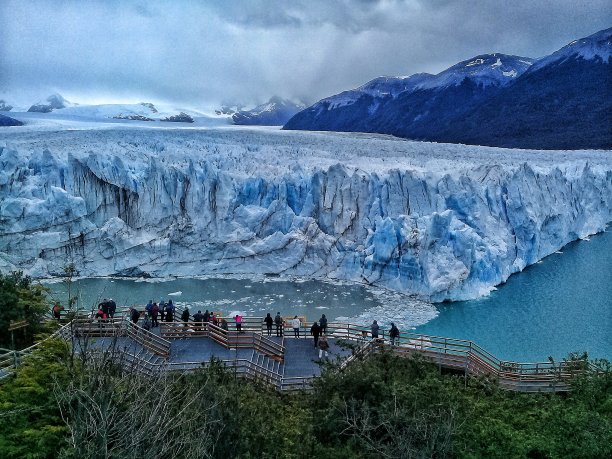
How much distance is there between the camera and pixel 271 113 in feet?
235

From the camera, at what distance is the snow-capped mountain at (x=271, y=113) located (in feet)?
225

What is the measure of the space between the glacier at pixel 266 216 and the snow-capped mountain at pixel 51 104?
104 feet

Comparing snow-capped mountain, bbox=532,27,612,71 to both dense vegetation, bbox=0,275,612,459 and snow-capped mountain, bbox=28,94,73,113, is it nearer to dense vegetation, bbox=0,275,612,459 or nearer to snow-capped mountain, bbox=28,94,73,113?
snow-capped mountain, bbox=28,94,73,113

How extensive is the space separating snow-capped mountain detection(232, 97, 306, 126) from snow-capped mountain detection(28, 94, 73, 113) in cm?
1898

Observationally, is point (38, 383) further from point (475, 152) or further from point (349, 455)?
point (475, 152)

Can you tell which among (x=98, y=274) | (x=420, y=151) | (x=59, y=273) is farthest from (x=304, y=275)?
(x=420, y=151)

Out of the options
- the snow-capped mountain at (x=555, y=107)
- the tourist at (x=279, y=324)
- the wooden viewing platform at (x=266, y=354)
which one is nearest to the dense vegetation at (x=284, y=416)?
the wooden viewing platform at (x=266, y=354)

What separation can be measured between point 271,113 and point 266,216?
54639 mm

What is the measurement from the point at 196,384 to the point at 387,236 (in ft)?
38.6

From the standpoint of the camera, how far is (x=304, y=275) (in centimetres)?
1814

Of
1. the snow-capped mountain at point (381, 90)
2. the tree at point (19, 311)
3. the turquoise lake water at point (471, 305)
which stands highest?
the snow-capped mountain at point (381, 90)

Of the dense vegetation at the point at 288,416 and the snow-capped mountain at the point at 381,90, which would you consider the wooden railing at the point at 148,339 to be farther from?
the snow-capped mountain at the point at 381,90

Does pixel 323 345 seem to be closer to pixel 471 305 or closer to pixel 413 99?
pixel 471 305

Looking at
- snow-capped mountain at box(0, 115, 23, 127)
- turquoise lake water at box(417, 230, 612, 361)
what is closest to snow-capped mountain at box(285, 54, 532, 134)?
snow-capped mountain at box(0, 115, 23, 127)
